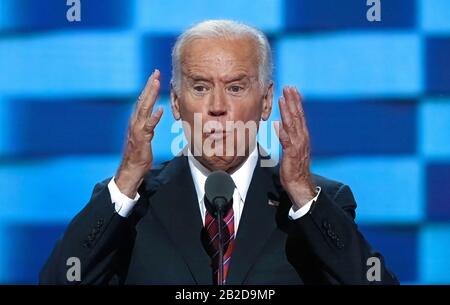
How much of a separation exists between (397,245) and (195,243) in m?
0.67

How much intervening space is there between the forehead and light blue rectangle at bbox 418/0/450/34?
58cm

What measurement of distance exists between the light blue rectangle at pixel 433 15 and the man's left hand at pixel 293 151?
59cm

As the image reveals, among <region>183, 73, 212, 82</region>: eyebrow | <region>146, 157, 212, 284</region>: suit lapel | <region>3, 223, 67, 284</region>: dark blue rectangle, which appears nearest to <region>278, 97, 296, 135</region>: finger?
<region>183, 73, 212, 82</region>: eyebrow

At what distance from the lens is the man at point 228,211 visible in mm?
2039

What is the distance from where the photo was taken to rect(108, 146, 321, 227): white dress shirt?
6.78 feet

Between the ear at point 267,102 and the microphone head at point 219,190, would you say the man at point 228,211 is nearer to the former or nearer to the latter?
the ear at point 267,102

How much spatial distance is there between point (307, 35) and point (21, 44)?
899 mm

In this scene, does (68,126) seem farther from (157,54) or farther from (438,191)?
(438,191)

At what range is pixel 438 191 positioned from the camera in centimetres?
237

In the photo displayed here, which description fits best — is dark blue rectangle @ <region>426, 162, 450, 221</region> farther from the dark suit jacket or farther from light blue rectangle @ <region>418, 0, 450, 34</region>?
light blue rectangle @ <region>418, 0, 450, 34</region>
